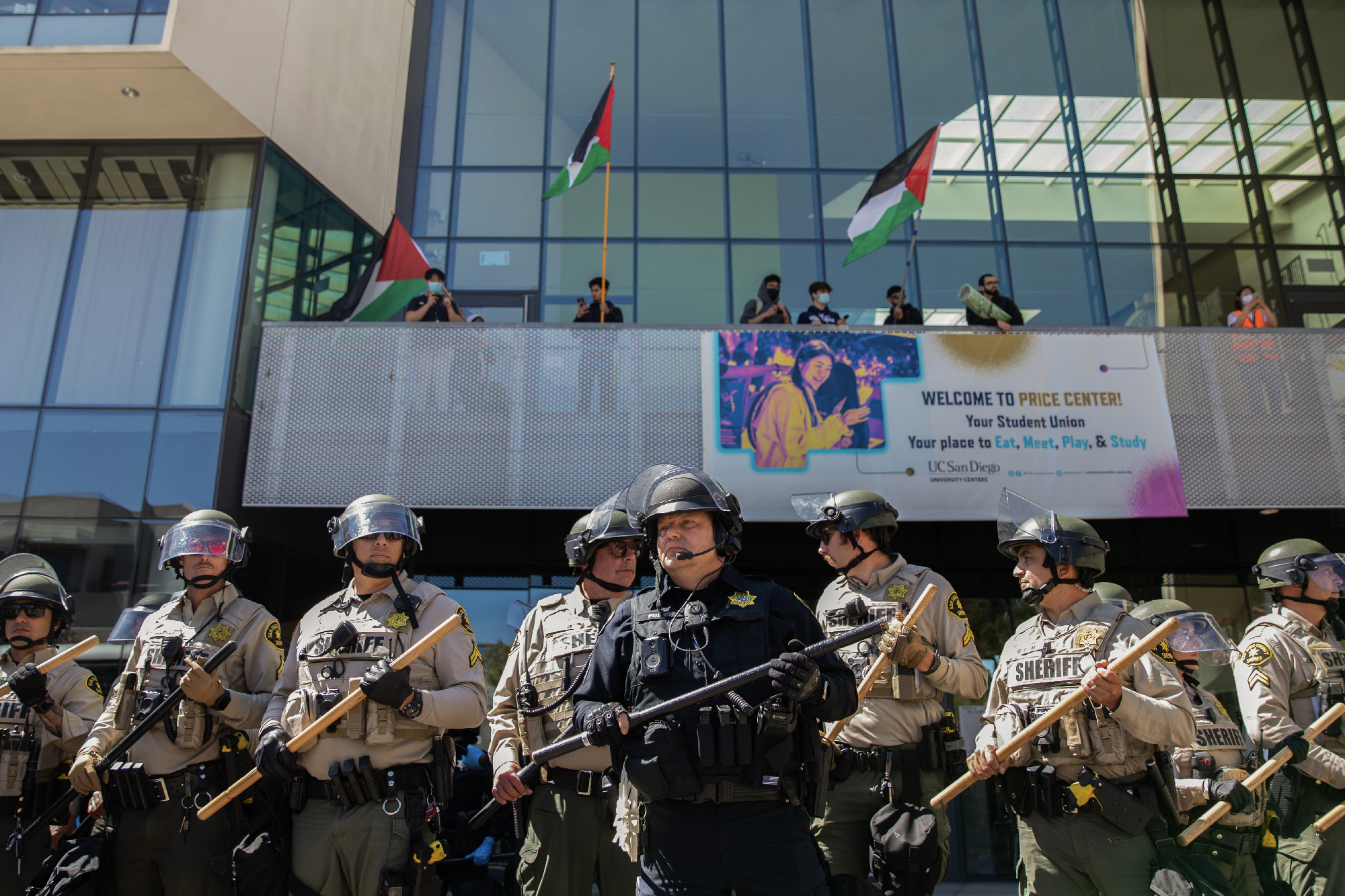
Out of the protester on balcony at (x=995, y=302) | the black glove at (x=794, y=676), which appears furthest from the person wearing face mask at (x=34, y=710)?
the protester on balcony at (x=995, y=302)

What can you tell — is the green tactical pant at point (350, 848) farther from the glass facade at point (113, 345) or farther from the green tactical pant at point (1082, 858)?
the glass facade at point (113, 345)

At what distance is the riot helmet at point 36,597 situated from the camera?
5285 mm

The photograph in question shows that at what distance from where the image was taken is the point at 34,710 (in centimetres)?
506

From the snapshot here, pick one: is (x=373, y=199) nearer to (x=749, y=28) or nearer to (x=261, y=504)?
(x=261, y=504)

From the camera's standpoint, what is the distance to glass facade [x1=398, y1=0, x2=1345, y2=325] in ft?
39.2

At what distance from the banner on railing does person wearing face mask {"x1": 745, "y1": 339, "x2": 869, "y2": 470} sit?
0.04 feet

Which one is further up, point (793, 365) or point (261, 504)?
point (793, 365)

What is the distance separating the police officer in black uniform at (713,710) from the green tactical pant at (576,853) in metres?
1.31

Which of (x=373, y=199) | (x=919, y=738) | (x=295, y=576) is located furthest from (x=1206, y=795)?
(x=373, y=199)

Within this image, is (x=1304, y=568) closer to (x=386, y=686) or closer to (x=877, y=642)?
(x=877, y=642)

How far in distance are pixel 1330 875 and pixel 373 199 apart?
450 inches

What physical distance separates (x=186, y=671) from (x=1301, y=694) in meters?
5.97

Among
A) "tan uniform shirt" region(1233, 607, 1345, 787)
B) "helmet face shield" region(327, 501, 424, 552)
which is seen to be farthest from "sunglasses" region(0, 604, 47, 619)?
"tan uniform shirt" region(1233, 607, 1345, 787)

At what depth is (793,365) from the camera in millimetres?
8961
